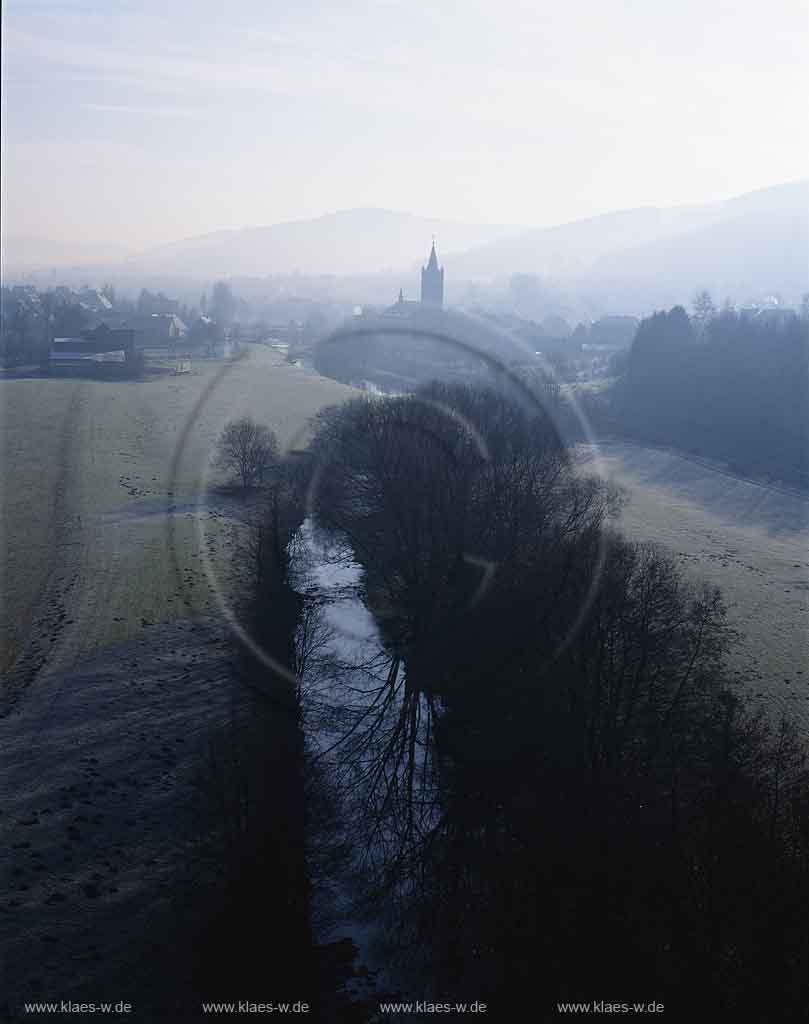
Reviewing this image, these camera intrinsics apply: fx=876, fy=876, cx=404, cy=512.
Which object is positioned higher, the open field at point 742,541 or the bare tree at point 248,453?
the bare tree at point 248,453

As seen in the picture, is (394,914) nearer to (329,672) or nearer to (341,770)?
(341,770)

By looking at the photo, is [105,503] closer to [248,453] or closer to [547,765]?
[248,453]

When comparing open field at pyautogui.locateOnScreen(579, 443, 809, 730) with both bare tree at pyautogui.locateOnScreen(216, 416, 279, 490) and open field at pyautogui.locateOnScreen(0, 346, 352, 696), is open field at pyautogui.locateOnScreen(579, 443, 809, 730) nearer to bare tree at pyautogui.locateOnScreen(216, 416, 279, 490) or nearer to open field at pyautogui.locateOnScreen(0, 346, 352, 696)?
open field at pyautogui.locateOnScreen(0, 346, 352, 696)

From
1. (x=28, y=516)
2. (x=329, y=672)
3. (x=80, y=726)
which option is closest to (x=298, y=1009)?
(x=80, y=726)

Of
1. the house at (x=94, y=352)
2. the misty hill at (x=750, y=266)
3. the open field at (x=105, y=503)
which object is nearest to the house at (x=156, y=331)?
the house at (x=94, y=352)

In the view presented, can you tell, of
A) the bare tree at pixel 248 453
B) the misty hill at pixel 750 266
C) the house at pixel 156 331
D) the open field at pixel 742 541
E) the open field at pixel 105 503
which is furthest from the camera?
the misty hill at pixel 750 266

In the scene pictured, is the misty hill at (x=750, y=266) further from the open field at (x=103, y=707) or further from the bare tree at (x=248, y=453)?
the open field at (x=103, y=707)
